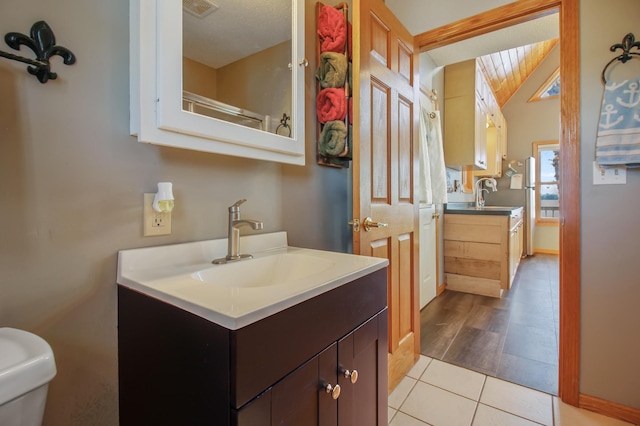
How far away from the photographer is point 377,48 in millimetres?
1437

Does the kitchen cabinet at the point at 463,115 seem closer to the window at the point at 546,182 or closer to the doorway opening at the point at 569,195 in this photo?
the doorway opening at the point at 569,195

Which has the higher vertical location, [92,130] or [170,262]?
[92,130]

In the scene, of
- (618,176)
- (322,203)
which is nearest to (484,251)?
(618,176)

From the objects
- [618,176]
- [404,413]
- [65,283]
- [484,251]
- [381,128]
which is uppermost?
[381,128]

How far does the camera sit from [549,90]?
5098 mm

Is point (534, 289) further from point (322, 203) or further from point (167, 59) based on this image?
point (167, 59)

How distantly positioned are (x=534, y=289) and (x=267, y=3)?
147 inches

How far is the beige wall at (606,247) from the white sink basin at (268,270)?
53.6 inches

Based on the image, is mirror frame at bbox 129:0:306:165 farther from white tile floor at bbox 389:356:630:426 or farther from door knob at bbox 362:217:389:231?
white tile floor at bbox 389:356:630:426

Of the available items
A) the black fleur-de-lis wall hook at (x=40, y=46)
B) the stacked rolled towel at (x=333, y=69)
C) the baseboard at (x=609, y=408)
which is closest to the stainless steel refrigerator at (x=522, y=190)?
the baseboard at (x=609, y=408)

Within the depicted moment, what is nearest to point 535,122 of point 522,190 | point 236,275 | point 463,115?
point 522,190

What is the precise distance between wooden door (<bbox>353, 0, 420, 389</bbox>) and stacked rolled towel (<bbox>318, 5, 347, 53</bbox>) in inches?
4.8

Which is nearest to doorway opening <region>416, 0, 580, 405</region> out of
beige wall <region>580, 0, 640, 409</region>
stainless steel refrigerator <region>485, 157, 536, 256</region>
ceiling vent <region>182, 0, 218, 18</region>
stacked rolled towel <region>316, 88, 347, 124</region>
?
beige wall <region>580, 0, 640, 409</region>

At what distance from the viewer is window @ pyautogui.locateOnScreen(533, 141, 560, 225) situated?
5234 millimetres
